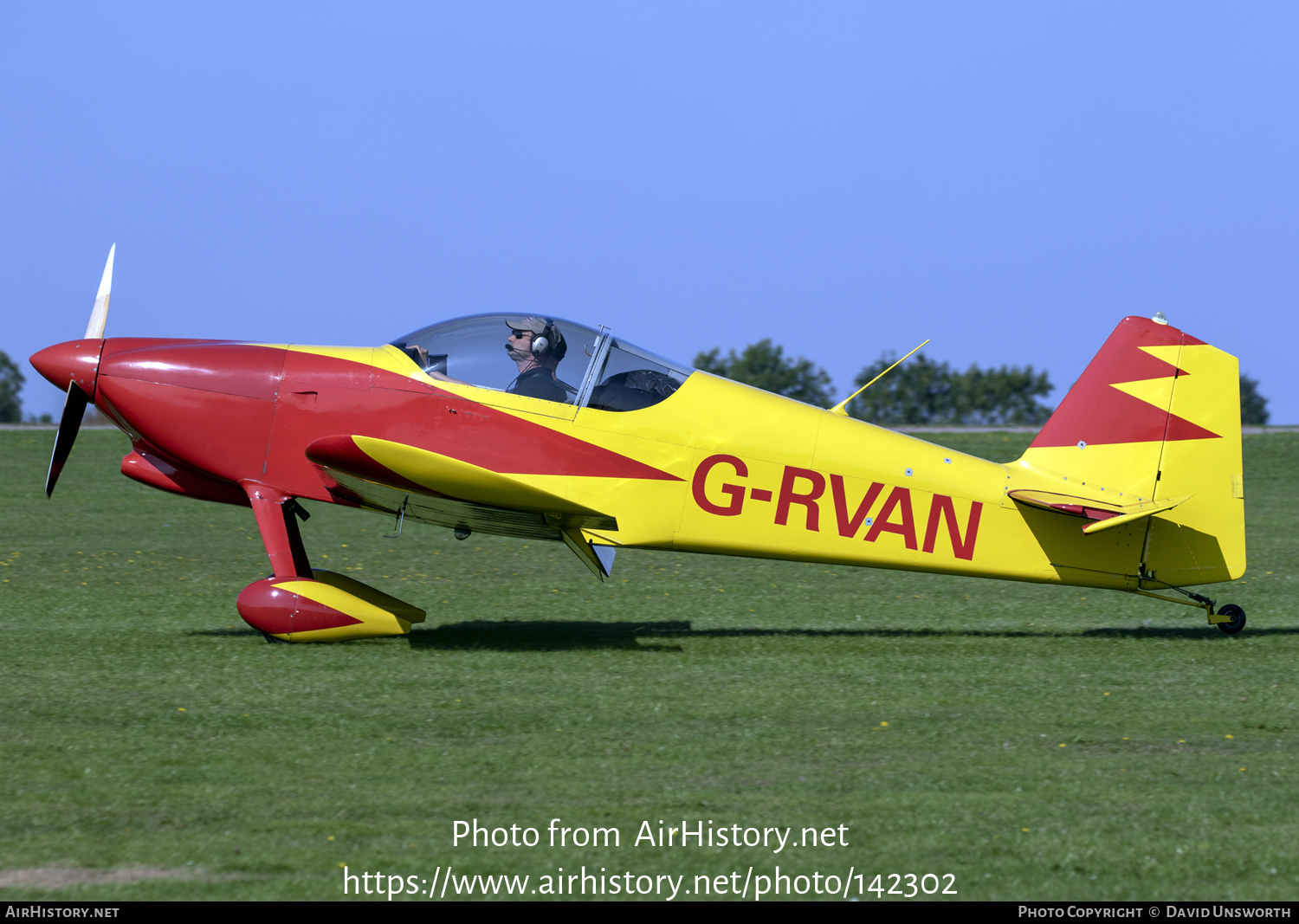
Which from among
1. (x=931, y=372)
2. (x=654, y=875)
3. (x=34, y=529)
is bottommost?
(x=34, y=529)

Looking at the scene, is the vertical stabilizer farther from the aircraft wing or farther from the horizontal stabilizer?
the aircraft wing

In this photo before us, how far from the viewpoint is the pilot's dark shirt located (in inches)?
339

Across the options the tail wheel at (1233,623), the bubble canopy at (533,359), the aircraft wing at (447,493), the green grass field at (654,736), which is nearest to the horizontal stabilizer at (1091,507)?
the green grass field at (654,736)

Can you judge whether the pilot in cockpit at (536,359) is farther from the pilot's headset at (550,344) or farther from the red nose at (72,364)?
the red nose at (72,364)

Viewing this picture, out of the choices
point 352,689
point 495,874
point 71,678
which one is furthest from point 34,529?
point 495,874

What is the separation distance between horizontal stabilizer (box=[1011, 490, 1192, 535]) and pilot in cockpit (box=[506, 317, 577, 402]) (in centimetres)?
340

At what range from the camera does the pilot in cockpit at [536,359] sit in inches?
340

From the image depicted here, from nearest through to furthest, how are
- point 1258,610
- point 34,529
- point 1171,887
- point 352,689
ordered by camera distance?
point 1171,887 < point 352,689 < point 1258,610 < point 34,529

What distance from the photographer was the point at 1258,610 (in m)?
10.6

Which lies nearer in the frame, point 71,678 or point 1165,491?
point 71,678

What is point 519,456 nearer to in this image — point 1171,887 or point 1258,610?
point 1171,887

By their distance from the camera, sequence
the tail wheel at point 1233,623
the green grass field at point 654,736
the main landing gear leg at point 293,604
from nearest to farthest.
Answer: the green grass field at point 654,736 → the main landing gear leg at point 293,604 → the tail wheel at point 1233,623

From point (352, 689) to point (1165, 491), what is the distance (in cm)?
592
